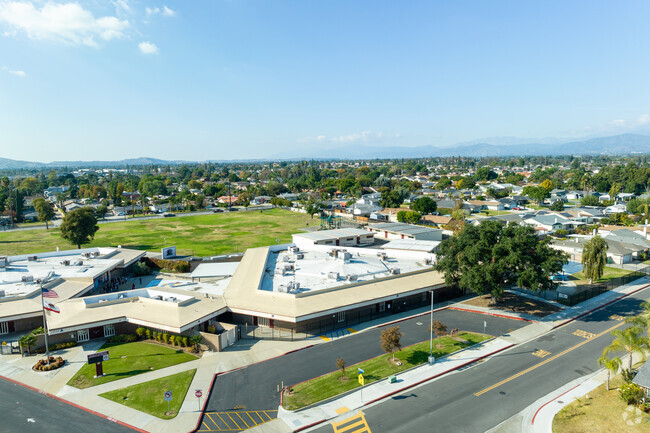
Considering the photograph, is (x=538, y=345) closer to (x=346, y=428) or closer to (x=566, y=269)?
(x=346, y=428)

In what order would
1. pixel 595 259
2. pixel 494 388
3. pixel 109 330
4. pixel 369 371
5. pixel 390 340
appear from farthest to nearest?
pixel 595 259 < pixel 109 330 < pixel 390 340 < pixel 369 371 < pixel 494 388

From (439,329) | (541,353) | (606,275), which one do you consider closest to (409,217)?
(606,275)

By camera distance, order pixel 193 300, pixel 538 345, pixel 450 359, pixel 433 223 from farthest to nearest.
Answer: pixel 433 223
pixel 193 300
pixel 538 345
pixel 450 359

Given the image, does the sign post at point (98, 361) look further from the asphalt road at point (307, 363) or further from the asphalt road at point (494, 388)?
the asphalt road at point (494, 388)

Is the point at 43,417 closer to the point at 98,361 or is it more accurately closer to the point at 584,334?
the point at 98,361

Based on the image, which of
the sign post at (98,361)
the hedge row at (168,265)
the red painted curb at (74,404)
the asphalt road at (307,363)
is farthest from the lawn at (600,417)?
the hedge row at (168,265)

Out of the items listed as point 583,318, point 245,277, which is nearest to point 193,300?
point 245,277

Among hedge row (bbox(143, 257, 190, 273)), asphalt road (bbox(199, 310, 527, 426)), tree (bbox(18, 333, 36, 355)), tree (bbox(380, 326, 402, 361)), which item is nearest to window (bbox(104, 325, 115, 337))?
tree (bbox(18, 333, 36, 355))
